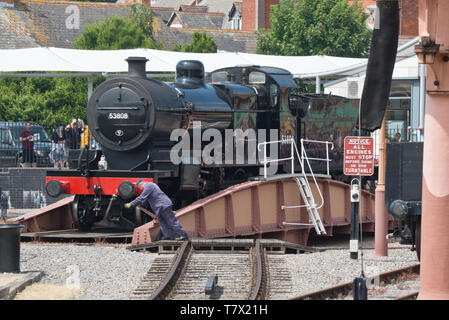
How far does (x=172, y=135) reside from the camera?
18.0 m

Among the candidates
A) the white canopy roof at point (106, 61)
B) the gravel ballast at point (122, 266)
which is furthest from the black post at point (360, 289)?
the white canopy roof at point (106, 61)

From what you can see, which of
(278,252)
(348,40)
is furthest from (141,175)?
(348,40)

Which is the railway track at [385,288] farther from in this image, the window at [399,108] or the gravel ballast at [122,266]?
the window at [399,108]

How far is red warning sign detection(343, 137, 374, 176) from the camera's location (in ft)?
53.4

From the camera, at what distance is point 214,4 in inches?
3497

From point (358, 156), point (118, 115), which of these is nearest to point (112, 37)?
point (118, 115)

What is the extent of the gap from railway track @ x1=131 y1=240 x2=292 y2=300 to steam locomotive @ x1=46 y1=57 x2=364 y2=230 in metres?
2.37

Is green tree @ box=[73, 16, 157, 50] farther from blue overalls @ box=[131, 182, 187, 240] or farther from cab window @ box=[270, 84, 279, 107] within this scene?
blue overalls @ box=[131, 182, 187, 240]

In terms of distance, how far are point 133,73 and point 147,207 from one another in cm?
270

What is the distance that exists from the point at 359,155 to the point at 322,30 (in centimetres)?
3569

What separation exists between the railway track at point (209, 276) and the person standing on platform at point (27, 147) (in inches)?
465

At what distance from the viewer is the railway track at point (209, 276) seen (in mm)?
A: 12031

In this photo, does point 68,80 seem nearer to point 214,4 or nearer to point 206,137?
point 206,137

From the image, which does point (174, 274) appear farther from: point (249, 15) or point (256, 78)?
point (249, 15)
